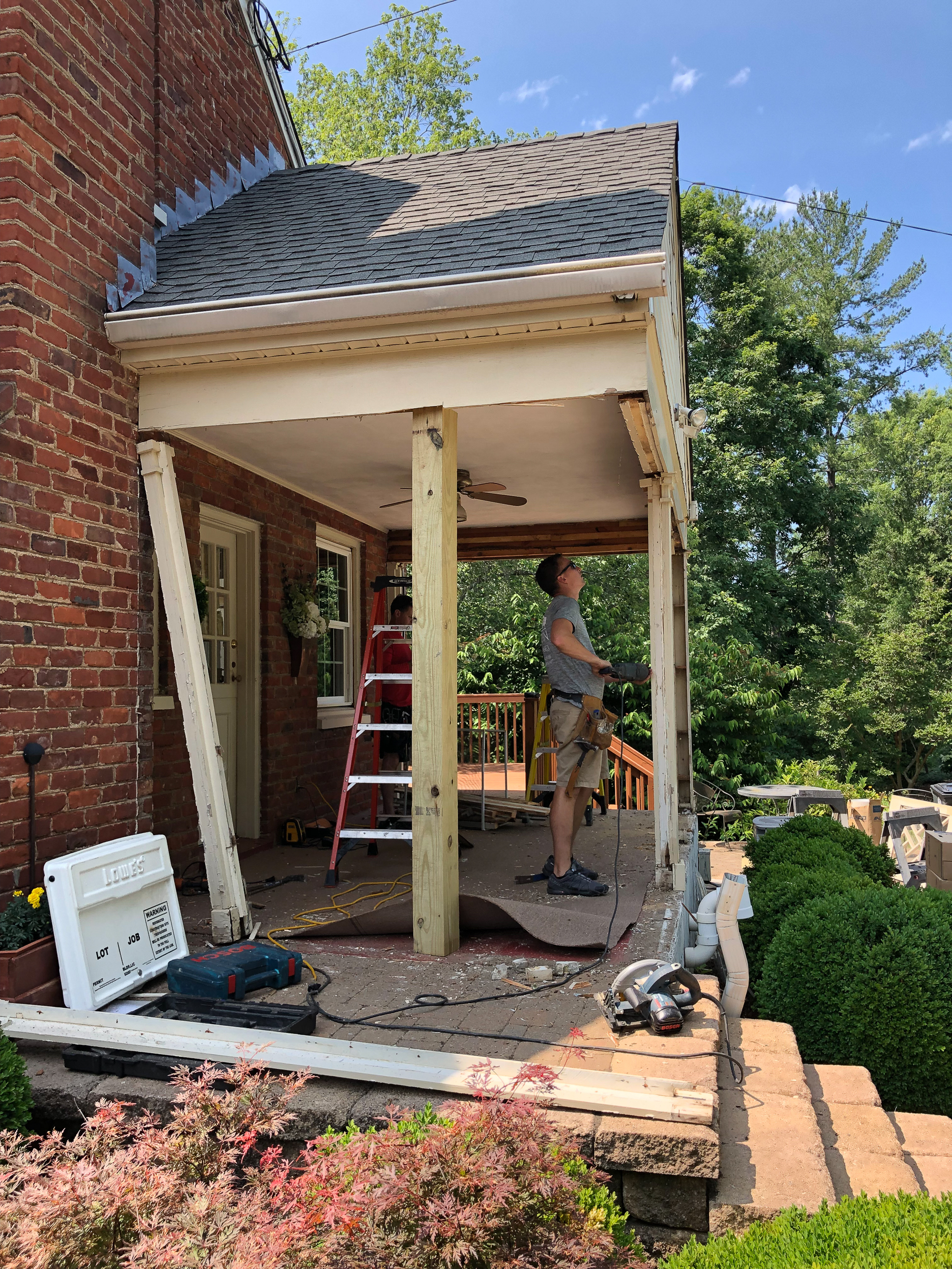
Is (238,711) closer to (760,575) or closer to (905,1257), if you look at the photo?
(905,1257)

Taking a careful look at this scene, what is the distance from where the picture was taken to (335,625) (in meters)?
7.78

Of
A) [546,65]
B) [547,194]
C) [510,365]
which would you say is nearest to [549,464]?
[547,194]

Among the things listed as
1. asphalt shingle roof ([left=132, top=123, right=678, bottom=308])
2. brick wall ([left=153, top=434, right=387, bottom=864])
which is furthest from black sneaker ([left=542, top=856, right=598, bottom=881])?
asphalt shingle roof ([left=132, top=123, right=678, bottom=308])

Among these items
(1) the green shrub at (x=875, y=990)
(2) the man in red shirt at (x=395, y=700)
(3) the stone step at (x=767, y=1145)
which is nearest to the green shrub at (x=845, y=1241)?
(3) the stone step at (x=767, y=1145)

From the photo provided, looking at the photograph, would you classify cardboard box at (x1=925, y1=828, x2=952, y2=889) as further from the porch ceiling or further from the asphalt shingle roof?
the asphalt shingle roof

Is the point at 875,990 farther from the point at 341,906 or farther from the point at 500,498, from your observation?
the point at 500,498

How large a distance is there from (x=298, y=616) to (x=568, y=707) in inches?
102

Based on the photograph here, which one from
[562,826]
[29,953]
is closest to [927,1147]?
[562,826]

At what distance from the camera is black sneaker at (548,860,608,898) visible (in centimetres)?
463

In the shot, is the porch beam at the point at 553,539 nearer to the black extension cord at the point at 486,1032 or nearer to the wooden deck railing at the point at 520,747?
the wooden deck railing at the point at 520,747

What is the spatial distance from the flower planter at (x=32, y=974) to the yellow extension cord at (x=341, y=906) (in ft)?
2.79

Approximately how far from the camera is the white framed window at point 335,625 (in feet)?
24.9

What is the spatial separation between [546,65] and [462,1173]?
76.4ft

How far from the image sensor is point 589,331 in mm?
3674
